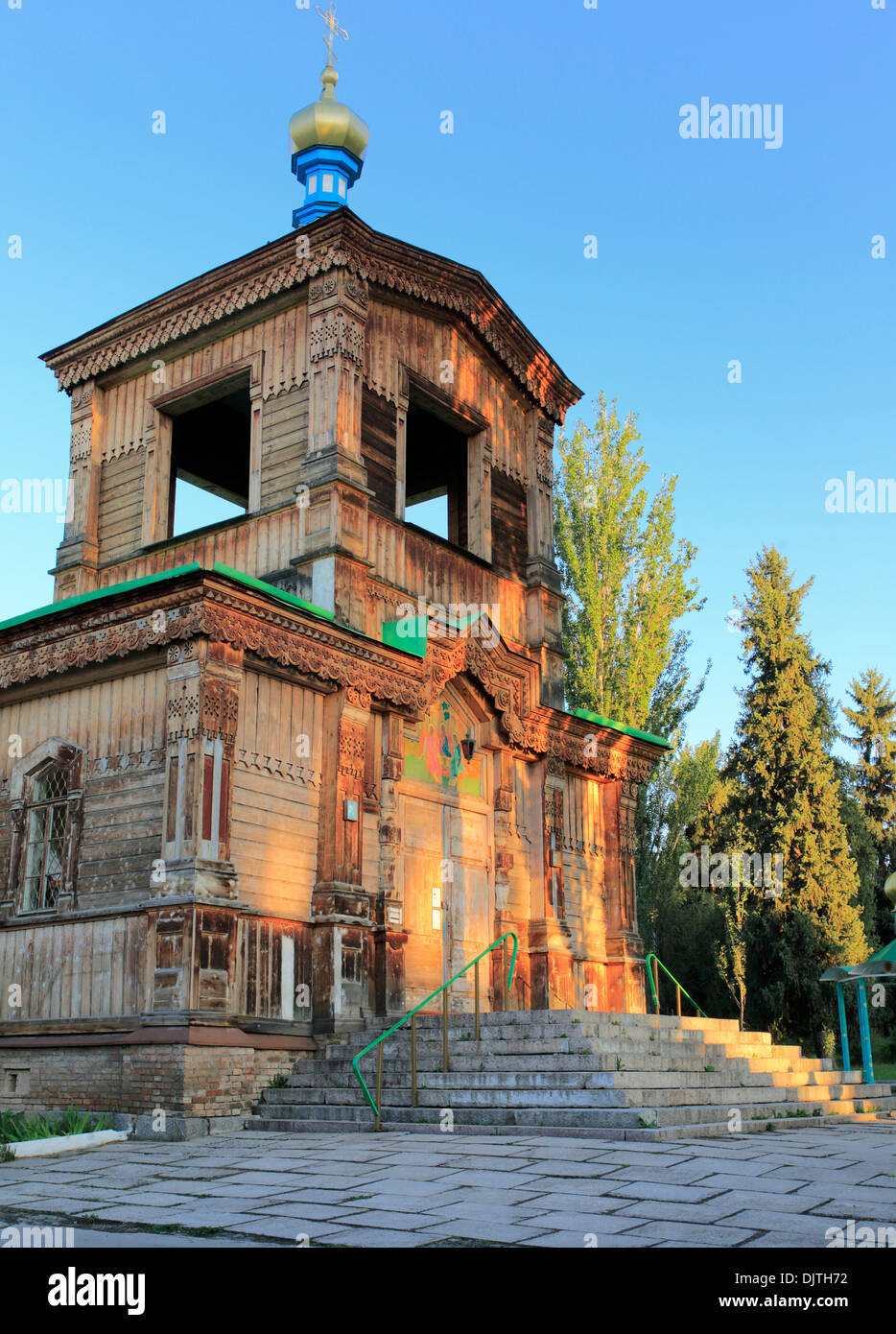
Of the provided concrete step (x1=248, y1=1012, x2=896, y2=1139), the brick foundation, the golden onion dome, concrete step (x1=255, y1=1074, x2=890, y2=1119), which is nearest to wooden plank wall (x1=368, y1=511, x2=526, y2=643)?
concrete step (x1=248, y1=1012, x2=896, y2=1139)

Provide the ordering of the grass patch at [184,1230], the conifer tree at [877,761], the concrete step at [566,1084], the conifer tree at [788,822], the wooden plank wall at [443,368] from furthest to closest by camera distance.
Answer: the conifer tree at [877,761]
the conifer tree at [788,822]
the wooden plank wall at [443,368]
the concrete step at [566,1084]
the grass patch at [184,1230]

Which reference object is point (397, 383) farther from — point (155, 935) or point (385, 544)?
point (155, 935)

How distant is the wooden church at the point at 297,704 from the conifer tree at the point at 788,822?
768 cm

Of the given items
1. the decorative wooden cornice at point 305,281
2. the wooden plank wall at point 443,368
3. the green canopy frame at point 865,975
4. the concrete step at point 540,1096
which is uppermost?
the decorative wooden cornice at point 305,281

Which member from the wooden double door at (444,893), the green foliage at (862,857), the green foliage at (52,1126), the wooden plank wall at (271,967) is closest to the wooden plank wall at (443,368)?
the wooden double door at (444,893)

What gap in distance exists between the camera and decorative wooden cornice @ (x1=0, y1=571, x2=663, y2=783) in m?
11.9

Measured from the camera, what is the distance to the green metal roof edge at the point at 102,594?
1170 centimetres

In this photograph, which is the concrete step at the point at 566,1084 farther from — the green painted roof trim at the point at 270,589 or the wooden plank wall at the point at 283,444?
the wooden plank wall at the point at 283,444

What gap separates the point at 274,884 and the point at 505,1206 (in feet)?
21.9

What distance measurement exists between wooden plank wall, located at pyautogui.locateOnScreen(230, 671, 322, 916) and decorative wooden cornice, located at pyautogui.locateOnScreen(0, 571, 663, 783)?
0.47 meters

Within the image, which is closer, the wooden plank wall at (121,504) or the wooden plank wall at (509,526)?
the wooden plank wall at (121,504)

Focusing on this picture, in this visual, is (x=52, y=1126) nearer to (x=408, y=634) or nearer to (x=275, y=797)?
(x=275, y=797)

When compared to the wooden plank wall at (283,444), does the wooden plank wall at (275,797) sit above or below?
below

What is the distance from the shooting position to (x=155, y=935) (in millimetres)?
11367
